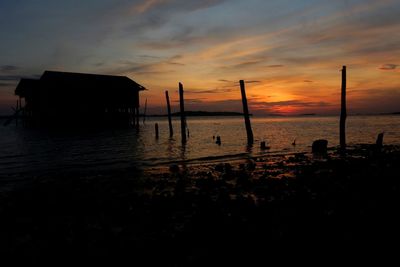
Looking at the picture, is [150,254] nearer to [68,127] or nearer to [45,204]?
[45,204]

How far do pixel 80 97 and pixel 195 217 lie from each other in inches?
1600

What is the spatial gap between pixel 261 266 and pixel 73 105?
144ft

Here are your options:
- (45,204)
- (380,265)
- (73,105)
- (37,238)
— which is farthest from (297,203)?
(73,105)

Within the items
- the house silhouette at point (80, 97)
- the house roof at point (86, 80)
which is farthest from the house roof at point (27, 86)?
the house roof at point (86, 80)

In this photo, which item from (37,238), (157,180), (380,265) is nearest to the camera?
(380,265)

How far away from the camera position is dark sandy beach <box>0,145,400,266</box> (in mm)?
4965

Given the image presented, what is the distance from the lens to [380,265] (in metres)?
4.08

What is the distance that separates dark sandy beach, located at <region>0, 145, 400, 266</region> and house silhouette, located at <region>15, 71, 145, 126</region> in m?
33.1

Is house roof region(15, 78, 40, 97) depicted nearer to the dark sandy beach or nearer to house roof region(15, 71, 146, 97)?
house roof region(15, 71, 146, 97)

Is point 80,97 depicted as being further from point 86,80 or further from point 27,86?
point 27,86

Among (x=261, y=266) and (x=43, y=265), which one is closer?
(x=261, y=266)

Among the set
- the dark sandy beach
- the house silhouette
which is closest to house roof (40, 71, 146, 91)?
the house silhouette

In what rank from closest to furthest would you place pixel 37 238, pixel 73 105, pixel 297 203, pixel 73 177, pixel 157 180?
1. pixel 37 238
2. pixel 297 203
3. pixel 157 180
4. pixel 73 177
5. pixel 73 105

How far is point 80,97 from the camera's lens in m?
43.2
